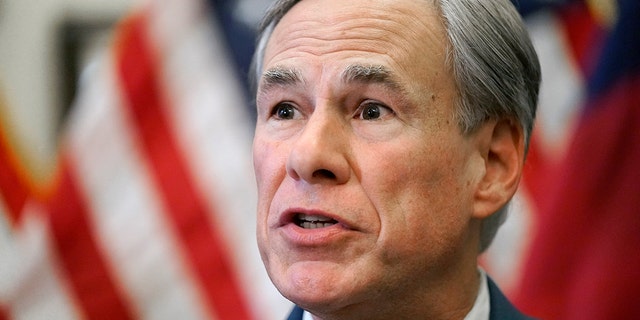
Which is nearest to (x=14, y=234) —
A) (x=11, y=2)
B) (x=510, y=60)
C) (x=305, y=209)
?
(x=11, y=2)

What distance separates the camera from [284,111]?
1788 mm

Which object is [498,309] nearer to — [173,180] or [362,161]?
[362,161]

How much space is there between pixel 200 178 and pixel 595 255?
1167mm

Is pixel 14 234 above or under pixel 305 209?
under

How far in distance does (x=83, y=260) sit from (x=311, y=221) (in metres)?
1.27

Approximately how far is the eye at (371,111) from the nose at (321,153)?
0.15 feet

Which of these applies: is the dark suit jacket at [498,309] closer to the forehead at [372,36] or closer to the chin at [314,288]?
the chin at [314,288]

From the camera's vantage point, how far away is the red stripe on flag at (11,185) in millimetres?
2932

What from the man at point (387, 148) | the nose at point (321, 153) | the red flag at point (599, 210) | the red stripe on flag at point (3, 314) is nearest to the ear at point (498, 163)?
the man at point (387, 148)

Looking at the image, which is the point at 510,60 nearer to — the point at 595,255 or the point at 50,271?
the point at 595,255

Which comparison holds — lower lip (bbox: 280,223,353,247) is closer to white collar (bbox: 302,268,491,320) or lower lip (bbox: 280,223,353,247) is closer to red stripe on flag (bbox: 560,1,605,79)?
white collar (bbox: 302,268,491,320)

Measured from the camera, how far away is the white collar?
1855 millimetres

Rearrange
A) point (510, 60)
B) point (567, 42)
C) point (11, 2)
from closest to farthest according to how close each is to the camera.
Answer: point (510, 60) < point (567, 42) < point (11, 2)

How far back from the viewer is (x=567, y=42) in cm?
267
